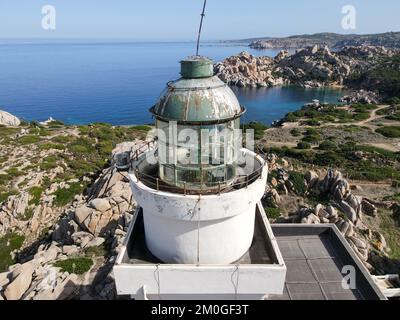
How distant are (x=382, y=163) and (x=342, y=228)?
21685 mm

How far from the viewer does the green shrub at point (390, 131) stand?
150 feet

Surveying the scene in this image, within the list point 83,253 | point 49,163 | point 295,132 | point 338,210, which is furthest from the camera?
point 295,132

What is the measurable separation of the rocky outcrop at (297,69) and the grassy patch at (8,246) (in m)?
96.1

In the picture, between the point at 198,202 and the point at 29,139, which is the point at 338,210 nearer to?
the point at 198,202

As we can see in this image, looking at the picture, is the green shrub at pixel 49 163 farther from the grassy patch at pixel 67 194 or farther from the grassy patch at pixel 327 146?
the grassy patch at pixel 327 146

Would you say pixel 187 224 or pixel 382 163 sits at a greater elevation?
pixel 187 224

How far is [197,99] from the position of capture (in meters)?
5.91

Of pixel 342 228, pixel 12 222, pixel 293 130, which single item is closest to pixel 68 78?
pixel 293 130

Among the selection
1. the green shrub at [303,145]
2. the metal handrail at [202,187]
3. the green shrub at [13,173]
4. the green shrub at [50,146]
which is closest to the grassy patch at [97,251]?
the metal handrail at [202,187]

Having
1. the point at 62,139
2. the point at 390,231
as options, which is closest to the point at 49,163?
the point at 62,139

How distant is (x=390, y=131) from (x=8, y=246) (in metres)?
47.2

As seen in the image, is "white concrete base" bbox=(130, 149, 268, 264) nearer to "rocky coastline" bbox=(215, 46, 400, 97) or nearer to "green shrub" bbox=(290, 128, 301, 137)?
"green shrub" bbox=(290, 128, 301, 137)

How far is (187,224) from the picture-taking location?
6.22 meters
